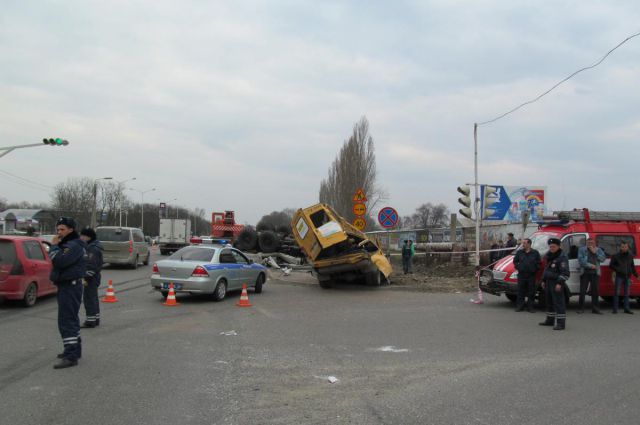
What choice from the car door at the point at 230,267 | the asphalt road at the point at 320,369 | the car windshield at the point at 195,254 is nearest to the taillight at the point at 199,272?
the car windshield at the point at 195,254

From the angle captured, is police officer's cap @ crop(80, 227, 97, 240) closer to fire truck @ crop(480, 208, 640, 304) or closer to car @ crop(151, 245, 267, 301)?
car @ crop(151, 245, 267, 301)

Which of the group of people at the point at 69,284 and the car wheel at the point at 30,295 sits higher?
the group of people at the point at 69,284

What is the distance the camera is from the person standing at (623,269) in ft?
39.4

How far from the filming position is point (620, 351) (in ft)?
25.9

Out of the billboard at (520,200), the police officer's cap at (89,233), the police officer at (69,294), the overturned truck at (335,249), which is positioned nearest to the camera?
the police officer at (69,294)

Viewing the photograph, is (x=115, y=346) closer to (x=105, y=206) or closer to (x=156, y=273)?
(x=156, y=273)

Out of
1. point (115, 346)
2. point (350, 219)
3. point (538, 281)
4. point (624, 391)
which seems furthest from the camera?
point (350, 219)

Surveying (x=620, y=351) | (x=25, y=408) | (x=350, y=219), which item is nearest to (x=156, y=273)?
(x=25, y=408)

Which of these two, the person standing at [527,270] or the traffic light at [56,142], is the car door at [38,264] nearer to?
the person standing at [527,270]

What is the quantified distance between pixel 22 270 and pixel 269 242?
16424 millimetres

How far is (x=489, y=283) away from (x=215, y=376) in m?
Answer: 8.84

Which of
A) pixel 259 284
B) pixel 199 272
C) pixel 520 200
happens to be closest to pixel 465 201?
pixel 259 284

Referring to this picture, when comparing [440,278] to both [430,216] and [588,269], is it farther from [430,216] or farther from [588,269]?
[430,216]

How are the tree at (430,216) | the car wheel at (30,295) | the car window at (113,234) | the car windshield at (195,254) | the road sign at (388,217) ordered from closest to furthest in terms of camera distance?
the car wheel at (30,295) → the car windshield at (195,254) → the road sign at (388,217) → the car window at (113,234) → the tree at (430,216)
